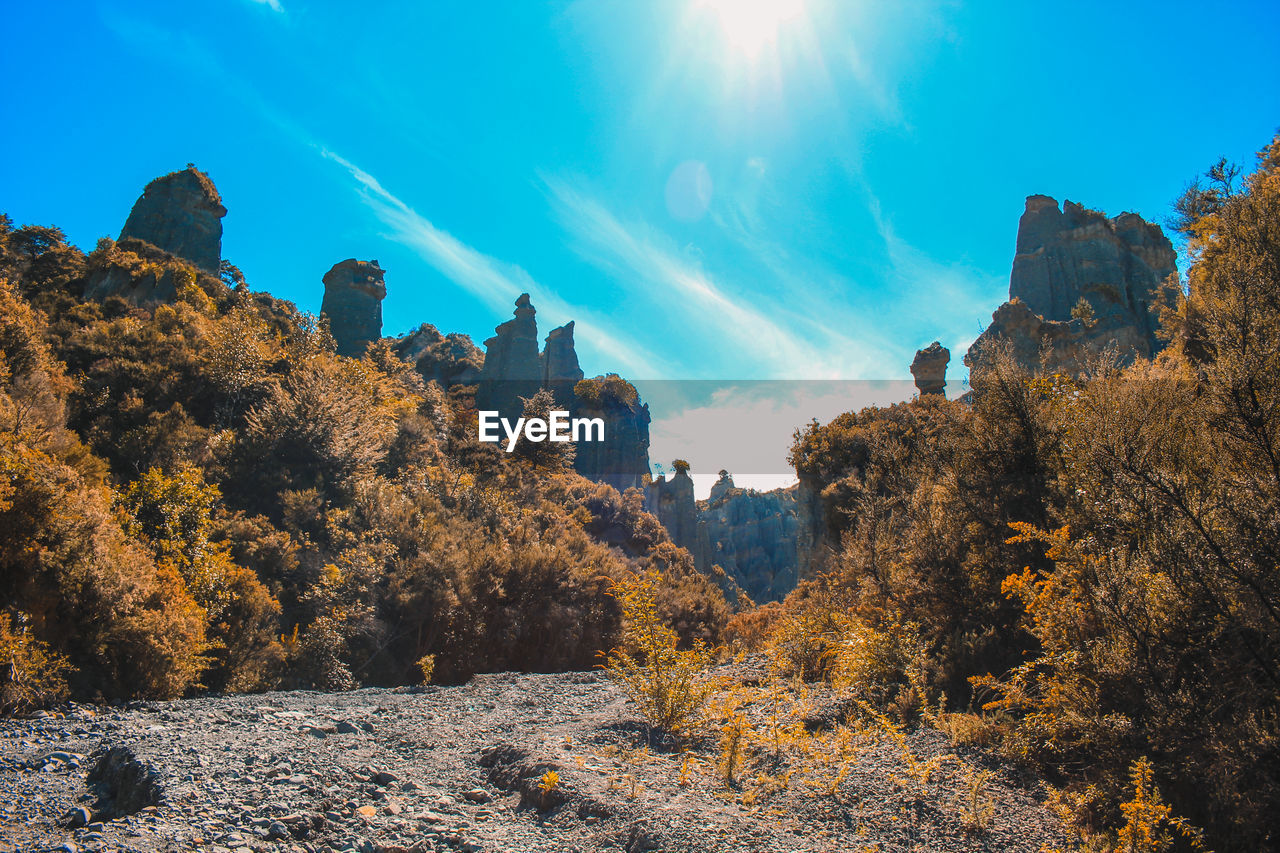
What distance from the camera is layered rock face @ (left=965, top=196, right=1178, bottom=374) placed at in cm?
3559

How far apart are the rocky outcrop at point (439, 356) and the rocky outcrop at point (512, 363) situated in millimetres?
1634

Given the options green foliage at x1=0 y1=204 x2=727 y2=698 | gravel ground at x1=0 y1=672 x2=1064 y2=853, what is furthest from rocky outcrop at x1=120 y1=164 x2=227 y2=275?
gravel ground at x1=0 y1=672 x2=1064 y2=853

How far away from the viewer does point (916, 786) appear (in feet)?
14.5

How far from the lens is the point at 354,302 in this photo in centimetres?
5309

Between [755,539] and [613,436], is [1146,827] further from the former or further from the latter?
[755,539]

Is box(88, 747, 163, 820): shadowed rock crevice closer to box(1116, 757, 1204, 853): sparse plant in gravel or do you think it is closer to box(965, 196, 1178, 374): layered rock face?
box(1116, 757, 1204, 853): sparse plant in gravel

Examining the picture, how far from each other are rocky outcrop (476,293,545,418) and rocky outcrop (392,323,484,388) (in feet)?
5.36

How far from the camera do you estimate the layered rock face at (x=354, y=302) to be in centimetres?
5175

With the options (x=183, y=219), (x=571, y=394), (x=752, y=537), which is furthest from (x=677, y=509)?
(x=183, y=219)

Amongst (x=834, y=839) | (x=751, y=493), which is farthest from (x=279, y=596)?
(x=751, y=493)

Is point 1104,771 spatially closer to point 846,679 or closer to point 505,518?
point 846,679

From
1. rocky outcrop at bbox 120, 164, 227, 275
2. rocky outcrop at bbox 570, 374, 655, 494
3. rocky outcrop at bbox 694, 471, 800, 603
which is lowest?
rocky outcrop at bbox 694, 471, 800, 603

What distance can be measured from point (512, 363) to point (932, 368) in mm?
38281

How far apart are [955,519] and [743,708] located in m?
4.10
